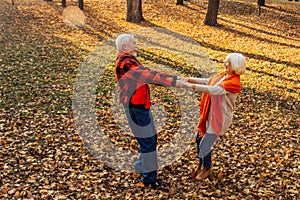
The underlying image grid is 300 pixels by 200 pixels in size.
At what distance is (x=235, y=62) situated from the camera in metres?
4.74

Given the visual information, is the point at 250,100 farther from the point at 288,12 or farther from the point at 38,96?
the point at 288,12

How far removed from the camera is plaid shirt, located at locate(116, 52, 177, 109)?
480 centimetres

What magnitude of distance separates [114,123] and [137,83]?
3.33 metres

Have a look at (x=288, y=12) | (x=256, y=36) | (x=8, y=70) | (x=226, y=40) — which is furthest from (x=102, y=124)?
(x=288, y=12)

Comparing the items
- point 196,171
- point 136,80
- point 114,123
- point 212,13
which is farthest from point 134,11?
point 136,80

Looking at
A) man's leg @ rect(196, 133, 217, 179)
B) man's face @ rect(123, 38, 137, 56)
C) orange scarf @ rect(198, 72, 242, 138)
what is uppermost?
man's face @ rect(123, 38, 137, 56)

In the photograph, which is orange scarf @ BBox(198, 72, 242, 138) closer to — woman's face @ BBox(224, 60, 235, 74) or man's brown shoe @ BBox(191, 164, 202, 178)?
woman's face @ BBox(224, 60, 235, 74)

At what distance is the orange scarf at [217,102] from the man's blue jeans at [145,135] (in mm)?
795

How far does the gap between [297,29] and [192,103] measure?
12.3 metres

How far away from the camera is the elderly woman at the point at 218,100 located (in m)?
4.76

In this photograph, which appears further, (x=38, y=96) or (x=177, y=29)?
(x=177, y=29)

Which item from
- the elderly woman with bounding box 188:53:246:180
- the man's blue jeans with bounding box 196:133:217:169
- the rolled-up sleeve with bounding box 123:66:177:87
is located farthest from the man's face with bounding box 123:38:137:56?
the man's blue jeans with bounding box 196:133:217:169

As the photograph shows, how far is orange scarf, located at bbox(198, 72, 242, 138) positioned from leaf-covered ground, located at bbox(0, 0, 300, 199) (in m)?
1.17

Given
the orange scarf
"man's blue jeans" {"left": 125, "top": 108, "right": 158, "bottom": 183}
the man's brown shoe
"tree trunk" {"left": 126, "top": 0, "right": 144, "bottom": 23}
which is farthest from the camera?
"tree trunk" {"left": 126, "top": 0, "right": 144, "bottom": 23}
